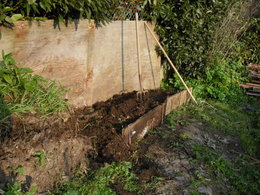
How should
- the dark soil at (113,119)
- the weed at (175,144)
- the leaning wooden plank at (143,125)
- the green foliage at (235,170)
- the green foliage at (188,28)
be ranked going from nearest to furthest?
1. the green foliage at (235,170)
2. the dark soil at (113,119)
3. the leaning wooden plank at (143,125)
4. the weed at (175,144)
5. the green foliage at (188,28)

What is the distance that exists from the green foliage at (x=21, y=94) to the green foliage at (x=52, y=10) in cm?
53

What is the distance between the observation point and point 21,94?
2.97 m

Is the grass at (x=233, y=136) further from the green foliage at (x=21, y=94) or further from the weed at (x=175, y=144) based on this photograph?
the green foliage at (x=21, y=94)

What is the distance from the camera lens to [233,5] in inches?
247

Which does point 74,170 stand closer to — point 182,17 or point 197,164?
point 197,164

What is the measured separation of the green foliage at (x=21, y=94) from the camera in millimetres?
2799

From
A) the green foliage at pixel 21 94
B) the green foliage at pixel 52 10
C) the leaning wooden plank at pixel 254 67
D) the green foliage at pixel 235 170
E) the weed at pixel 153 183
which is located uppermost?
the green foliage at pixel 52 10

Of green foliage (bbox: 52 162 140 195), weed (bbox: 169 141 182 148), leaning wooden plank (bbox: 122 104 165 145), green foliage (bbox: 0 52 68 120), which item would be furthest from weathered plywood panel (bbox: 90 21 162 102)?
green foliage (bbox: 52 162 140 195)

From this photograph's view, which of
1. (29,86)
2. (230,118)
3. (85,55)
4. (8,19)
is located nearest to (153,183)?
(29,86)

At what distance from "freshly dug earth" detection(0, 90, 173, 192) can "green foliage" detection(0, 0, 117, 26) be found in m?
1.31

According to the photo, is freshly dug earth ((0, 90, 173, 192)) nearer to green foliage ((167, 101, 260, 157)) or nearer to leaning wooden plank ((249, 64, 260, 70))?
green foliage ((167, 101, 260, 157))

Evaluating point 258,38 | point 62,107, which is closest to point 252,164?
point 62,107

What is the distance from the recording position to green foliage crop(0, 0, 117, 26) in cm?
295

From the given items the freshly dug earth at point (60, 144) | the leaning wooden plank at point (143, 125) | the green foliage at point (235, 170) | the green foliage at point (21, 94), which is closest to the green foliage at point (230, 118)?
the leaning wooden plank at point (143, 125)
